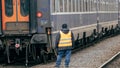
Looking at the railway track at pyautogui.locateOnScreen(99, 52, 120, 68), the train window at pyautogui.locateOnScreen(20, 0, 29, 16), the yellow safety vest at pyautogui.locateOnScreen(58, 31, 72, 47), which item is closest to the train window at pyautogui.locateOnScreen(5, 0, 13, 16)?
the train window at pyautogui.locateOnScreen(20, 0, 29, 16)

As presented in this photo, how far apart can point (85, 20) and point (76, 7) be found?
1.98 meters

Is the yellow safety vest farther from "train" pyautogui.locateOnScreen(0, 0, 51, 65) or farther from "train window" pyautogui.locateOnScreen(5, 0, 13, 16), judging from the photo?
"train window" pyautogui.locateOnScreen(5, 0, 13, 16)

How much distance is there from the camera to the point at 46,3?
13.7 m

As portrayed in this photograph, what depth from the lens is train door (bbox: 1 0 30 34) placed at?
547 inches

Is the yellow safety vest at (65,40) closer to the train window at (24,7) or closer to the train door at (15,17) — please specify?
the train door at (15,17)

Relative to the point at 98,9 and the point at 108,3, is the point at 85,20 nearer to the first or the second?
the point at 98,9

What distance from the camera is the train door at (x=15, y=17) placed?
13891 mm

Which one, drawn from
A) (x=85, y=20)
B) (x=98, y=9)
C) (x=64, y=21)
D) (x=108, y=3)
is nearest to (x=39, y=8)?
(x=64, y=21)

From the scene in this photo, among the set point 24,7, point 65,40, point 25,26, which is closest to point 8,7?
point 24,7

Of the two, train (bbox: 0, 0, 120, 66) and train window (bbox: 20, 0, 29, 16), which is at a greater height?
train window (bbox: 20, 0, 29, 16)

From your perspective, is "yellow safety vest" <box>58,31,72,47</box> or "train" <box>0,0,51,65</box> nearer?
"yellow safety vest" <box>58,31,72,47</box>

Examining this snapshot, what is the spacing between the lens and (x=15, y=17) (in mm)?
13922

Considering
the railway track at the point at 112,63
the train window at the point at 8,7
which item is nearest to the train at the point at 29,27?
the train window at the point at 8,7

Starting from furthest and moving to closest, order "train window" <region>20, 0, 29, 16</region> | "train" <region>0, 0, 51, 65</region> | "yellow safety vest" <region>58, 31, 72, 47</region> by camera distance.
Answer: "train window" <region>20, 0, 29, 16</region>
"train" <region>0, 0, 51, 65</region>
"yellow safety vest" <region>58, 31, 72, 47</region>
